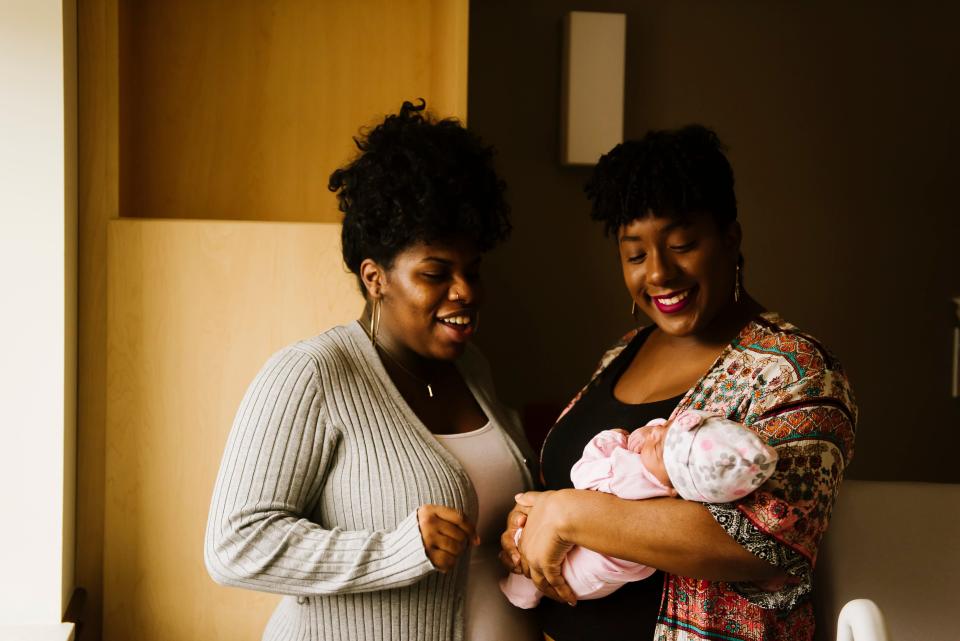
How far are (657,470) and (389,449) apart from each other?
49 centimetres

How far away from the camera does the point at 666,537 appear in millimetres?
1384

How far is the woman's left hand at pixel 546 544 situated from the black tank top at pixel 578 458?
86 millimetres

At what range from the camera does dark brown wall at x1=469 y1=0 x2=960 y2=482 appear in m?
2.78

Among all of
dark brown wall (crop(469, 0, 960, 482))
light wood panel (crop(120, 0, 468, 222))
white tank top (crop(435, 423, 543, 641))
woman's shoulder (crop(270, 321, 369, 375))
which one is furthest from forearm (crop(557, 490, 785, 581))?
dark brown wall (crop(469, 0, 960, 482))

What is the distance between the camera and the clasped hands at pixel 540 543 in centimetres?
149

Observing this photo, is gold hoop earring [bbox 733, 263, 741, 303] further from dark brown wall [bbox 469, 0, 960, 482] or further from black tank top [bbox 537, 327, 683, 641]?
dark brown wall [bbox 469, 0, 960, 482]

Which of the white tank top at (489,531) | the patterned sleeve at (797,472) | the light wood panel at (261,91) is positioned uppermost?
the light wood panel at (261,91)

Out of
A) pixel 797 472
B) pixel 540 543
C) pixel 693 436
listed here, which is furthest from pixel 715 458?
pixel 540 543

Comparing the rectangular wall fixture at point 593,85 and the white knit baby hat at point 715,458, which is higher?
the rectangular wall fixture at point 593,85

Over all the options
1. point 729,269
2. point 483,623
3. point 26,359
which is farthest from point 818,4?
point 26,359

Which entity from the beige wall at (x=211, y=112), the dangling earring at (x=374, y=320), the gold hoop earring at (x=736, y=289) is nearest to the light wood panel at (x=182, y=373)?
the beige wall at (x=211, y=112)

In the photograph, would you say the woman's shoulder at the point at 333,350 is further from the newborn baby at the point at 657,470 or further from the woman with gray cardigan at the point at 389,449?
the newborn baby at the point at 657,470

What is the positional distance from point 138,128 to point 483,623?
61.7 inches

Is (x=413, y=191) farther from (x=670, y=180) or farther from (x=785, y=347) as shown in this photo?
(x=785, y=347)
